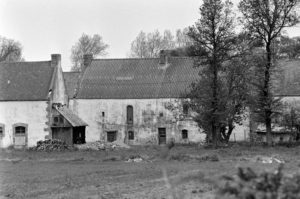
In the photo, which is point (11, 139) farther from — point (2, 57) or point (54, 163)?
point (2, 57)

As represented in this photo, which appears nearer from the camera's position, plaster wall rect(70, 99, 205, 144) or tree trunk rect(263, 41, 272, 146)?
tree trunk rect(263, 41, 272, 146)

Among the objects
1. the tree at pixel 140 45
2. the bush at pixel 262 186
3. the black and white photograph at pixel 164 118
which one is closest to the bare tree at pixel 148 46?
the tree at pixel 140 45

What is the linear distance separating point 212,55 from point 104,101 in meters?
17.0

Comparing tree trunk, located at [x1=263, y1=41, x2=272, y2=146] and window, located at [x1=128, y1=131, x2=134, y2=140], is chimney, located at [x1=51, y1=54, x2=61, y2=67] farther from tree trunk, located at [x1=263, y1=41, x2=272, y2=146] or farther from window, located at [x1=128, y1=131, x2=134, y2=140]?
tree trunk, located at [x1=263, y1=41, x2=272, y2=146]

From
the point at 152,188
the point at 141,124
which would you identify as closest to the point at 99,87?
the point at 141,124

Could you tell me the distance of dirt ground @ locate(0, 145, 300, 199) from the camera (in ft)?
52.4

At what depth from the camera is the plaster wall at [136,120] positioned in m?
47.5

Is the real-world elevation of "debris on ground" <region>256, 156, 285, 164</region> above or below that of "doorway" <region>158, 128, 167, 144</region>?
below

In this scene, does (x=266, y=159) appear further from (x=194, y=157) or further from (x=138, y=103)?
(x=138, y=103)

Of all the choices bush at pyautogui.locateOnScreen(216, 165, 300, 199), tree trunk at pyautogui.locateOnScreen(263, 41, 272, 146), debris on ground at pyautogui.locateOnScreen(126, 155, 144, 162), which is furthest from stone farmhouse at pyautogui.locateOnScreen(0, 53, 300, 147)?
bush at pyautogui.locateOnScreen(216, 165, 300, 199)

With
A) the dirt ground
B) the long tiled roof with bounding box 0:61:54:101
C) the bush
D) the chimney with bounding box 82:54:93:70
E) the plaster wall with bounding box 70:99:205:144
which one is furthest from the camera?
the chimney with bounding box 82:54:93:70

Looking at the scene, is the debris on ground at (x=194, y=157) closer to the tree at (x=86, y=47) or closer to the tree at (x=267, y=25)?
the tree at (x=267, y=25)

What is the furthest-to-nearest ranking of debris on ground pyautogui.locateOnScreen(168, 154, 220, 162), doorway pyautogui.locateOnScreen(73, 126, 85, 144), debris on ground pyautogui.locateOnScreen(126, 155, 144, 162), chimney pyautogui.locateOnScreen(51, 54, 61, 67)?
chimney pyautogui.locateOnScreen(51, 54, 61, 67)
doorway pyautogui.locateOnScreen(73, 126, 85, 144)
debris on ground pyautogui.locateOnScreen(126, 155, 144, 162)
debris on ground pyautogui.locateOnScreen(168, 154, 220, 162)

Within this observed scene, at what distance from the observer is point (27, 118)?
3991 centimetres
